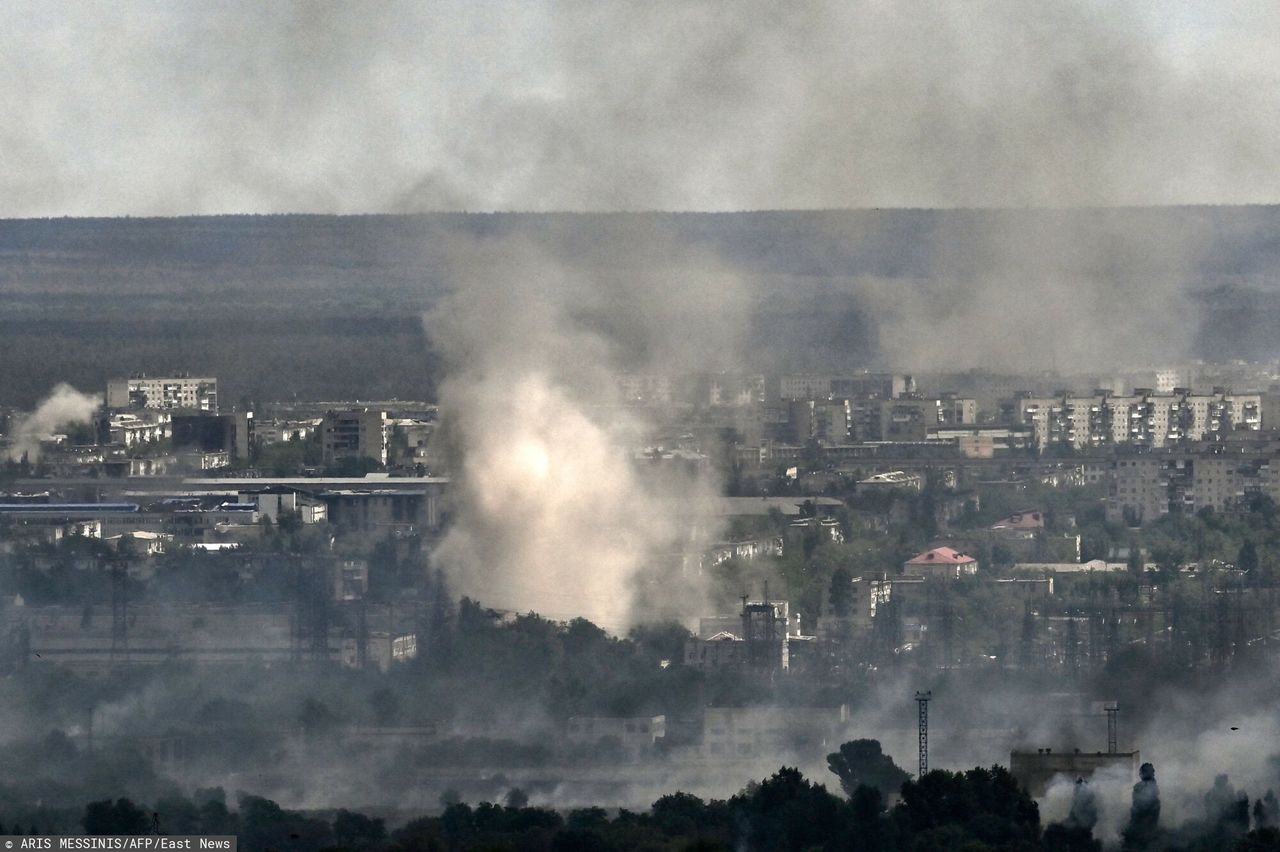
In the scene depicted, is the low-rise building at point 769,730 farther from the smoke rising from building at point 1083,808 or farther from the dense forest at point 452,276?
the dense forest at point 452,276

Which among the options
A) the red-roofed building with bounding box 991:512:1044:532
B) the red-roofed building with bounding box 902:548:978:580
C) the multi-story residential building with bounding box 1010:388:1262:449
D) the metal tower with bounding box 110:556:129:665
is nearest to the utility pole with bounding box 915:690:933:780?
the metal tower with bounding box 110:556:129:665

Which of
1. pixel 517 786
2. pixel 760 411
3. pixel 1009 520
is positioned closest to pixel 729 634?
pixel 517 786

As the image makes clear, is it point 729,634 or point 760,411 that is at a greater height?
point 760,411

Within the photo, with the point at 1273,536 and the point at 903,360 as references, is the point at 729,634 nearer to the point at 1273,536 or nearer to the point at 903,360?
the point at 1273,536

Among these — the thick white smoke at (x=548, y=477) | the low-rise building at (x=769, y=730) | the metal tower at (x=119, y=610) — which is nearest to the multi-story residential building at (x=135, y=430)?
the thick white smoke at (x=548, y=477)

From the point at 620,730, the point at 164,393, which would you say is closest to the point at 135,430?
the point at 164,393

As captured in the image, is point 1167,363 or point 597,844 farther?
point 1167,363

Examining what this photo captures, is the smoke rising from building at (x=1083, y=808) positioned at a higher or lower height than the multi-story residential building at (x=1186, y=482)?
lower

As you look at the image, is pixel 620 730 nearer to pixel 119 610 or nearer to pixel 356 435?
pixel 119 610
